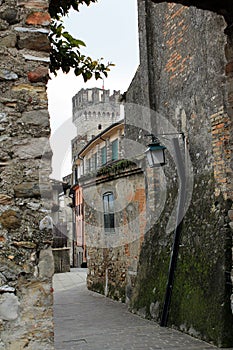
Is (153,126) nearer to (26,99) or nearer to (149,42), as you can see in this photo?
(149,42)

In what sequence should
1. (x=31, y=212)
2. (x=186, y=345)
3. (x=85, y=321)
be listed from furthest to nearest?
1. (x=85, y=321)
2. (x=186, y=345)
3. (x=31, y=212)

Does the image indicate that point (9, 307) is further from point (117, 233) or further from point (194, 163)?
point (117, 233)

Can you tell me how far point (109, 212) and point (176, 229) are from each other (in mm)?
5147

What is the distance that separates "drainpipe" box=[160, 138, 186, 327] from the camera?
7.99 m

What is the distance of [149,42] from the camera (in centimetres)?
1035

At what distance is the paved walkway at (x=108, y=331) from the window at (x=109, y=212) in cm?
207

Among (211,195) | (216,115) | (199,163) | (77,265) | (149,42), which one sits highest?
(149,42)

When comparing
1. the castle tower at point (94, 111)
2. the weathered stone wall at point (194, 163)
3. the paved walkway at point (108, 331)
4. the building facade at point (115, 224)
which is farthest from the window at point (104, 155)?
the castle tower at point (94, 111)

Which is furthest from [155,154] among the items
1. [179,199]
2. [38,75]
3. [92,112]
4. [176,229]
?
[92,112]

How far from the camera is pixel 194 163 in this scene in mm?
8156

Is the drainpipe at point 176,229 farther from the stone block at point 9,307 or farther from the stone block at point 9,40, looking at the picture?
the stone block at point 9,40

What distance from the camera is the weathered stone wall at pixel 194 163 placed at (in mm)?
6609

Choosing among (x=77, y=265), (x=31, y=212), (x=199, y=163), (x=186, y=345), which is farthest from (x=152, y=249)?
(x=77, y=265)

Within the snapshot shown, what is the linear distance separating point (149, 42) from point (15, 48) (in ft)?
24.6
